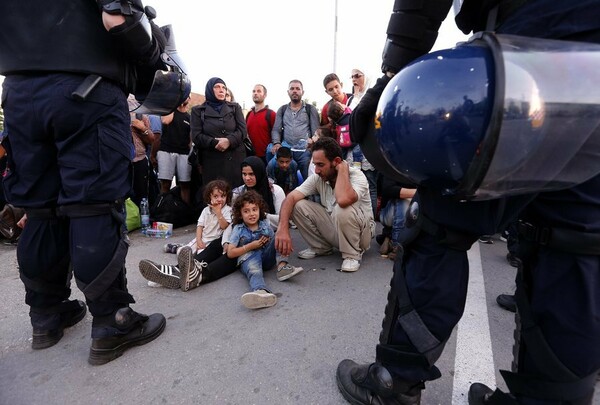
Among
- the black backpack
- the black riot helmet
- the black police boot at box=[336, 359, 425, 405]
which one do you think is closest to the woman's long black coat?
the black backpack

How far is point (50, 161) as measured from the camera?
54.6 inches

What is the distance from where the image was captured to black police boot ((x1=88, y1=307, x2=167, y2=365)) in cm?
146

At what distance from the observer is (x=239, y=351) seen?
4.99ft

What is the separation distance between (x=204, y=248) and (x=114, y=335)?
1318 mm

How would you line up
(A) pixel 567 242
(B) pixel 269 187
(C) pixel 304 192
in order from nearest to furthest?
(A) pixel 567 242, (C) pixel 304 192, (B) pixel 269 187

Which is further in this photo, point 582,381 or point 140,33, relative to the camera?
point 140,33

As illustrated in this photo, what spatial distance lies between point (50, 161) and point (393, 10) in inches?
55.0

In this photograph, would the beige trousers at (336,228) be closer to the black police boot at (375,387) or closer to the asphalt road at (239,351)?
the asphalt road at (239,351)

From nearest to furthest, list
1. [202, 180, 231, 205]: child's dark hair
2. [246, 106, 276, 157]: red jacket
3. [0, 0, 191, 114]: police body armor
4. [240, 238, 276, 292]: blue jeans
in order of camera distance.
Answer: [0, 0, 191, 114]: police body armor, [240, 238, 276, 292]: blue jeans, [202, 180, 231, 205]: child's dark hair, [246, 106, 276, 157]: red jacket

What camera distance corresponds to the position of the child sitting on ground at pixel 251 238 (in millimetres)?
2410

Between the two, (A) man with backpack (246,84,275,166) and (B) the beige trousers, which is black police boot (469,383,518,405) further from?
(A) man with backpack (246,84,275,166)

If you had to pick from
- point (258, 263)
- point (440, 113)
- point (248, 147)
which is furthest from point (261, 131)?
point (440, 113)

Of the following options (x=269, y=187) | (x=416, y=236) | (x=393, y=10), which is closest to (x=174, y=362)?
(x=416, y=236)

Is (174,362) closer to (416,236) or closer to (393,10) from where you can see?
(416,236)
